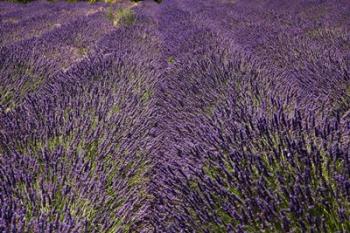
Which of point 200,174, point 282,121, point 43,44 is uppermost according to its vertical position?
point 282,121

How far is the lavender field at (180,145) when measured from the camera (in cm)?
129

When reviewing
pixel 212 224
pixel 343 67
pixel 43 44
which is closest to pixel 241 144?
pixel 212 224

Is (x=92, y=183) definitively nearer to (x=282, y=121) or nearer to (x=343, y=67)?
(x=282, y=121)

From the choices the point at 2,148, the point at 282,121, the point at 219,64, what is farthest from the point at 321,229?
the point at 219,64

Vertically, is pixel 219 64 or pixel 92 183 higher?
pixel 219 64

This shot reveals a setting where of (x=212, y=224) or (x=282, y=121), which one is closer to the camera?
(x=212, y=224)

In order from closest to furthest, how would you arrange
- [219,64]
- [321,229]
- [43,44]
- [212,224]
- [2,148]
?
[321,229]
[212,224]
[2,148]
[219,64]
[43,44]

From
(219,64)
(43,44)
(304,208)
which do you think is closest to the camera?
(304,208)

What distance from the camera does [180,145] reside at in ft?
6.38

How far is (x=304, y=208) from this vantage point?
47.4 inches

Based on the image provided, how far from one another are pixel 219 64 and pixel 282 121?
1580 mm

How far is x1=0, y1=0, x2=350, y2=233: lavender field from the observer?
129 cm

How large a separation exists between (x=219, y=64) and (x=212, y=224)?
2.12 meters

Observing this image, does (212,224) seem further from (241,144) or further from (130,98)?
(130,98)
